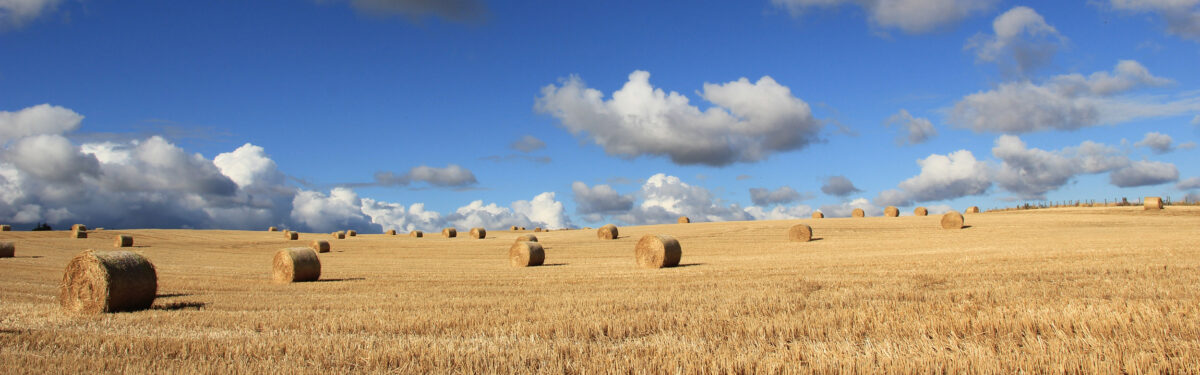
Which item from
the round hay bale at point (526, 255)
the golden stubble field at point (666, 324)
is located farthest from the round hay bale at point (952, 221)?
the round hay bale at point (526, 255)

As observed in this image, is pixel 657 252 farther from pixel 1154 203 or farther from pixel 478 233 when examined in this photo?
pixel 1154 203

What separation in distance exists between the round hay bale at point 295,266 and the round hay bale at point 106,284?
5.66 m

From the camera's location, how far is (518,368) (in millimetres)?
5070

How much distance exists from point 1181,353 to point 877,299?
4.10m

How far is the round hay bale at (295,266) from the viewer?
16.5 meters

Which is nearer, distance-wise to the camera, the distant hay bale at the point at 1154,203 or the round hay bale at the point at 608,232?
the round hay bale at the point at 608,232

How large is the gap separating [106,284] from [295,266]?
6.50m

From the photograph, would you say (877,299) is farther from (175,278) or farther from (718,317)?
(175,278)

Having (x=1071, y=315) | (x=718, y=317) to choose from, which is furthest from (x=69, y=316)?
(x=1071, y=315)

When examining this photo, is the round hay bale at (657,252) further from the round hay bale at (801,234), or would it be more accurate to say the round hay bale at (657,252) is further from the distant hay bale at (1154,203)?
the distant hay bale at (1154,203)

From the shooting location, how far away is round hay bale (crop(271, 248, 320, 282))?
54.2ft

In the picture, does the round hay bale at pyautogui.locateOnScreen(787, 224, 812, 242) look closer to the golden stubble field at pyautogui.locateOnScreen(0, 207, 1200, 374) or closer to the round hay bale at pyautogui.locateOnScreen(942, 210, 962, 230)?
the round hay bale at pyautogui.locateOnScreen(942, 210, 962, 230)

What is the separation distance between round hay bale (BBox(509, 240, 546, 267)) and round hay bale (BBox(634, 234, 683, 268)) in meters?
3.77

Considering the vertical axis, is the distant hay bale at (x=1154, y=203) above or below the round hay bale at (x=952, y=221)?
above
